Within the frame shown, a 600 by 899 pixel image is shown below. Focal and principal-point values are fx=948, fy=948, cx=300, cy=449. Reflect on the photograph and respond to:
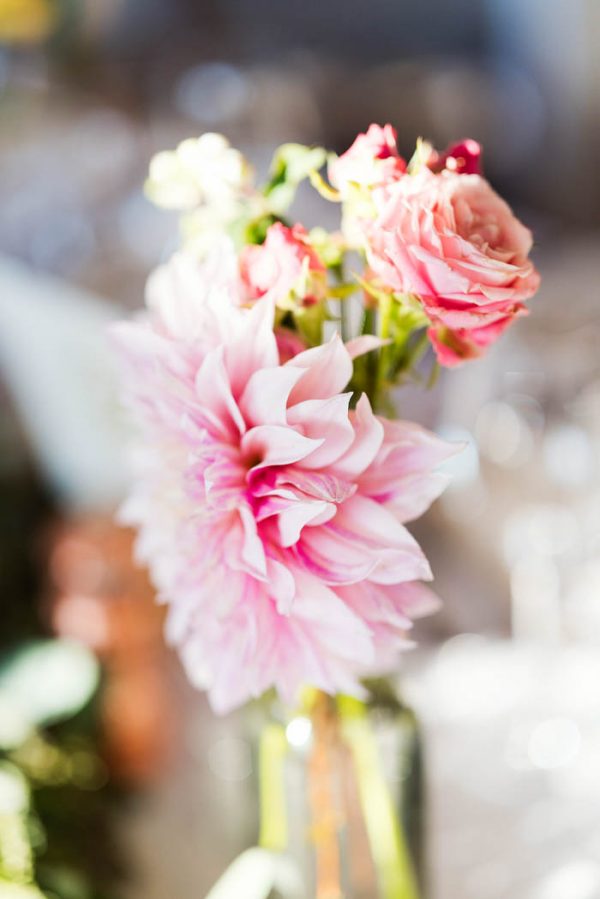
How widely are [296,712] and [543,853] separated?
26 centimetres

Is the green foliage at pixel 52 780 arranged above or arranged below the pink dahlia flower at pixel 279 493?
below

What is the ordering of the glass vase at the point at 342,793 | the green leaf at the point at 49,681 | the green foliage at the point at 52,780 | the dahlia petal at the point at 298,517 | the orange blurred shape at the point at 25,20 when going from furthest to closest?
the orange blurred shape at the point at 25,20, the green leaf at the point at 49,681, the green foliage at the point at 52,780, the glass vase at the point at 342,793, the dahlia petal at the point at 298,517

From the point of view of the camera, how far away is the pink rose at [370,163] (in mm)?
435

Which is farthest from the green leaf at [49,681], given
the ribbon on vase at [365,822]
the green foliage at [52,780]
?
the ribbon on vase at [365,822]

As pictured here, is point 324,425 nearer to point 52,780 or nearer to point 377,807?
point 377,807

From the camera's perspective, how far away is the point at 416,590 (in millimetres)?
464

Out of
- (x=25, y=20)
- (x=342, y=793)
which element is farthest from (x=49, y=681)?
(x=25, y=20)

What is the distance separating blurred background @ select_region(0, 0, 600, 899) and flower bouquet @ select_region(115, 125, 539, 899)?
0.23 metres

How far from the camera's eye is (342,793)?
552 millimetres

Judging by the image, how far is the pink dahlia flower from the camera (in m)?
0.42

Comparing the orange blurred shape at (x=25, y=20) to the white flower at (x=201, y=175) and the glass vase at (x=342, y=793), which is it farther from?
the glass vase at (x=342, y=793)

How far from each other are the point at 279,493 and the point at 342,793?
232mm

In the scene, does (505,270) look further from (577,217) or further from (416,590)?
(577,217)

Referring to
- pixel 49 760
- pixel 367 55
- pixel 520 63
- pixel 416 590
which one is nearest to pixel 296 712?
pixel 416 590
